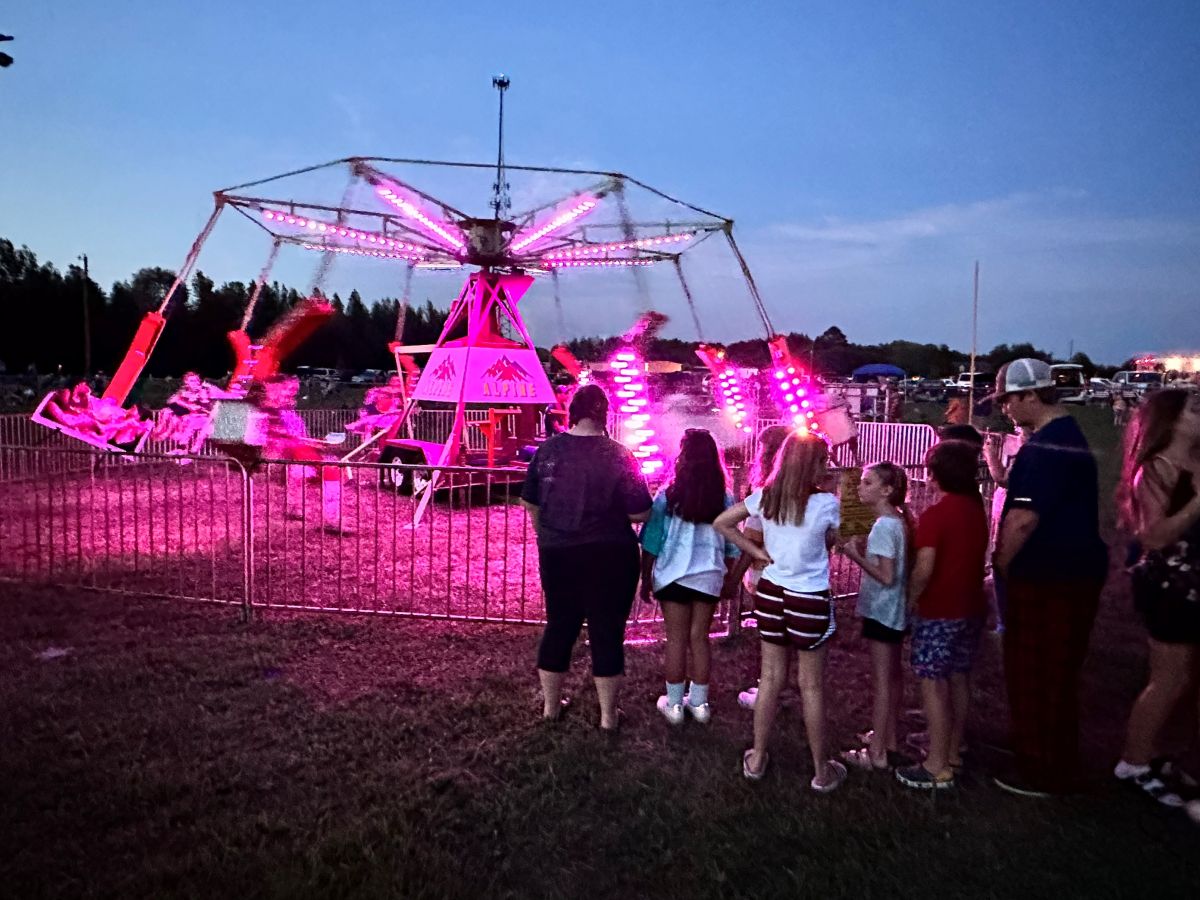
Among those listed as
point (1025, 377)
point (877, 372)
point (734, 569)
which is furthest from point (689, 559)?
point (877, 372)

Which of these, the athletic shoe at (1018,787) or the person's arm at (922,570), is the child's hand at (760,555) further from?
the athletic shoe at (1018,787)

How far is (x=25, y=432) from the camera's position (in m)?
14.5

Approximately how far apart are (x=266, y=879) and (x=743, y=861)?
1790mm

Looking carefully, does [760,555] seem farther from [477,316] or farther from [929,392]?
[929,392]

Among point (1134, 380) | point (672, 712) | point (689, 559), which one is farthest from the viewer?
point (1134, 380)

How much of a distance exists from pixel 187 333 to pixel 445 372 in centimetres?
6081

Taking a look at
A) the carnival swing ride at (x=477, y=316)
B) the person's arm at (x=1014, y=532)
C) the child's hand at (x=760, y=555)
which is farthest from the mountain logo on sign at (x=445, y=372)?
the person's arm at (x=1014, y=532)

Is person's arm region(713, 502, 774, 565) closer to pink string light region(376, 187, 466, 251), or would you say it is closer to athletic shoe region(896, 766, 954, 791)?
athletic shoe region(896, 766, 954, 791)

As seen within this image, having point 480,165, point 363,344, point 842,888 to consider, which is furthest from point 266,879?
point 363,344

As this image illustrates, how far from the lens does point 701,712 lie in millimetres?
4531

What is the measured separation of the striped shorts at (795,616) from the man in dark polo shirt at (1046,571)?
0.82 meters

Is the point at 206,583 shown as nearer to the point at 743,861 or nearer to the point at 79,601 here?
the point at 79,601

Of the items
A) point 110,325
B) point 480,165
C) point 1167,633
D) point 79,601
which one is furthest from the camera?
point 110,325

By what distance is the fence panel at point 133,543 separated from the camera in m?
6.73
